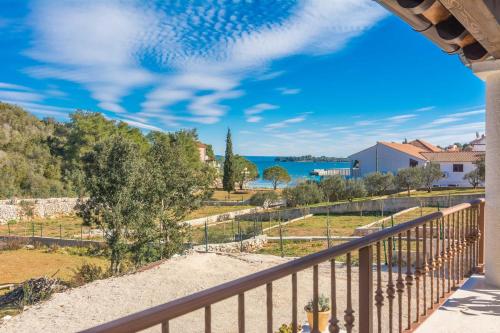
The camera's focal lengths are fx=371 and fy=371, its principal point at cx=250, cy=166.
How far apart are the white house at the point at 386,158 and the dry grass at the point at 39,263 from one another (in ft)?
88.9

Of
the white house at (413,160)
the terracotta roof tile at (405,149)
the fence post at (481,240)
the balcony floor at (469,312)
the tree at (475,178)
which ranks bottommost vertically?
the balcony floor at (469,312)

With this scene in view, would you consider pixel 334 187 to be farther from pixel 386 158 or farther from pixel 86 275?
pixel 86 275

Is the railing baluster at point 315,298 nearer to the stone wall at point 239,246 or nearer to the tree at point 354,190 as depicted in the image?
the stone wall at point 239,246

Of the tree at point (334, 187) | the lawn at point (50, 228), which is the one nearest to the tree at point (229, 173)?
the tree at point (334, 187)

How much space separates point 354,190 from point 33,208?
73.4ft

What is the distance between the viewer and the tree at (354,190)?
89.6 ft

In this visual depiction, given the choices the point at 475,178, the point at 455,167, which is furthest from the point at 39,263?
the point at 455,167

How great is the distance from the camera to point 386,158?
3509 centimetres

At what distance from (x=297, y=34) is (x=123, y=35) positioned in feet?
20.8

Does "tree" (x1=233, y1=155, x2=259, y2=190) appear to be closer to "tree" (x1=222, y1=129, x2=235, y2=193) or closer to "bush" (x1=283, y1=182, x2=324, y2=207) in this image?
"tree" (x1=222, y1=129, x2=235, y2=193)

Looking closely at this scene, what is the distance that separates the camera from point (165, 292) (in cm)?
784

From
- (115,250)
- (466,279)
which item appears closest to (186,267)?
(115,250)

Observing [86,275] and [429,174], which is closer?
[86,275]

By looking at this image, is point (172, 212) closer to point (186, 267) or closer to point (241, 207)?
point (186, 267)
